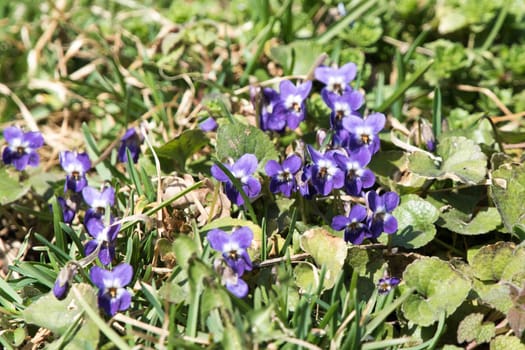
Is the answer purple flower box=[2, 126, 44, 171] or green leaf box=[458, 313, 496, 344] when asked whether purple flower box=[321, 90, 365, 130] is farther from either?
purple flower box=[2, 126, 44, 171]

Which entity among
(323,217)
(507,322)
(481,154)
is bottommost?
(507,322)

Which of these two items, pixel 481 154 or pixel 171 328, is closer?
pixel 171 328

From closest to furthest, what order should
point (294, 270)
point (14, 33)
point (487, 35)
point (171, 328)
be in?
point (171, 328)
point (294, 270)
point (487, 35)
point (14, 33)

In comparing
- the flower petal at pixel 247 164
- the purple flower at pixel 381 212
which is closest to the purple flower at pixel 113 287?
the flower petal at pixel 247 164

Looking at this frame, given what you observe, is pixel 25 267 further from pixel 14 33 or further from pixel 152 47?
pixel 14 33

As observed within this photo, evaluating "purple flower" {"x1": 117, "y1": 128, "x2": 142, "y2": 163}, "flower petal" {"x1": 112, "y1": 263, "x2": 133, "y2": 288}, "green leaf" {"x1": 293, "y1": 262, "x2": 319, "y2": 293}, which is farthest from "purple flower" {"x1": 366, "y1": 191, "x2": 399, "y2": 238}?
"purple flower" {"x1": 117, "y1": 128, "x2": 142, "y2": 163}

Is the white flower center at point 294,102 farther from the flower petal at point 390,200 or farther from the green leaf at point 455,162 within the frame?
the flower petal at point 390,200

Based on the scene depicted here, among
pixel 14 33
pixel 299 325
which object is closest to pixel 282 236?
pixel 299 325
